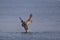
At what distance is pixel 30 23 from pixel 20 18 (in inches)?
100

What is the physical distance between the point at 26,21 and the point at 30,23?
151 centimetres

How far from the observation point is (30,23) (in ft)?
166

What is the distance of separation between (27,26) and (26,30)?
95 centimetres

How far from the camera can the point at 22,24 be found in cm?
5119

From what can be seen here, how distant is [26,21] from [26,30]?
1642 millimetres

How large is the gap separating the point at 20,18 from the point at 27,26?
309 centimetres

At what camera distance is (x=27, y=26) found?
51469 mm

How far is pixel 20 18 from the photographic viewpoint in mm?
49000

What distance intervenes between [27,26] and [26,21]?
1.03m

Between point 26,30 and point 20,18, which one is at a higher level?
point 20,18

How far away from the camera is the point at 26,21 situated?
170 feet

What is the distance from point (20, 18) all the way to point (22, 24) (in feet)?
8.03
